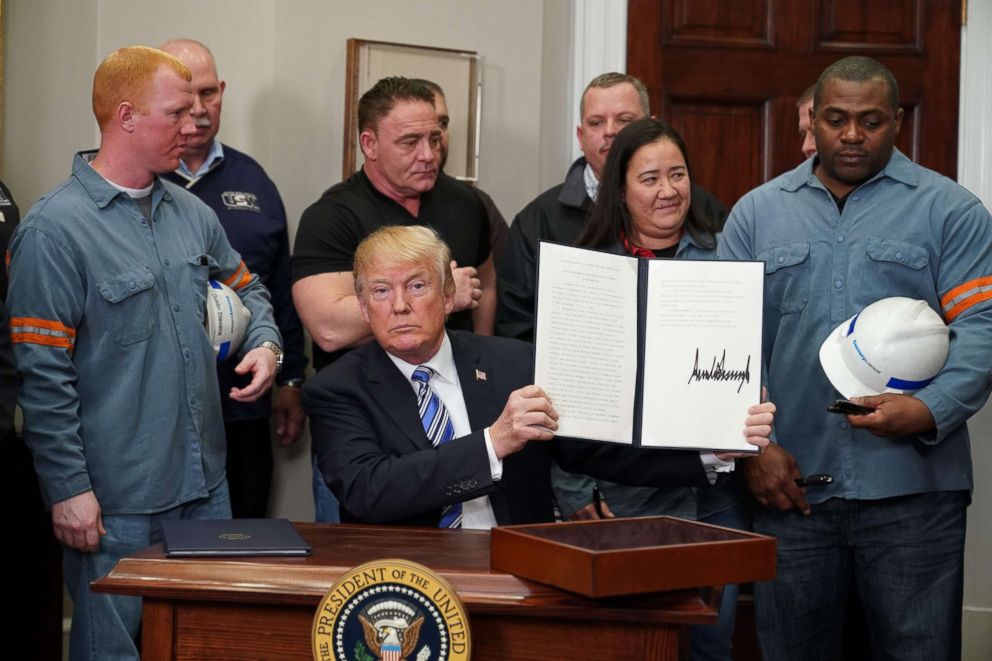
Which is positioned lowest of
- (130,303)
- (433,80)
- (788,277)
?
(130,303)

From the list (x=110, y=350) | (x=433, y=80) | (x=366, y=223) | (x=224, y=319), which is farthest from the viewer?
(x=433, y=80)

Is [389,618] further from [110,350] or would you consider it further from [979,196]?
[979,196]

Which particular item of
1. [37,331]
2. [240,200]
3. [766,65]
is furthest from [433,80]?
[37,331]

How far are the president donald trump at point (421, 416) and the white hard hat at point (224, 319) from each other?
1.78ft

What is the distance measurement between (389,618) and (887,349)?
1.32 meters

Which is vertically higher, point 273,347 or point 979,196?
point 979,196

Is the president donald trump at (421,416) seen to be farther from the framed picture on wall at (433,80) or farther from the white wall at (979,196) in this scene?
the white wall at (979,196)

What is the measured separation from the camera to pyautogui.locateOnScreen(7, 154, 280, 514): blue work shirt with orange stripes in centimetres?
263

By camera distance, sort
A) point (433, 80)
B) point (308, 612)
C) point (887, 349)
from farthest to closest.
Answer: point (433, 80)
point (887, 349)
point (308, 612)

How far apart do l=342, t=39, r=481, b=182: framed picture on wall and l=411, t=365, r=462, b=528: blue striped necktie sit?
170 centimetres

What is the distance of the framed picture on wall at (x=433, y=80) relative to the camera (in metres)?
4.02

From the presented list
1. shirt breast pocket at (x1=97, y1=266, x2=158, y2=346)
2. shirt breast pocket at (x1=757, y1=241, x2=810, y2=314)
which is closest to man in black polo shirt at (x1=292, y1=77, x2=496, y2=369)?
shirt breast pocket at (x1=97, y1=266, x2=158, y2=346)

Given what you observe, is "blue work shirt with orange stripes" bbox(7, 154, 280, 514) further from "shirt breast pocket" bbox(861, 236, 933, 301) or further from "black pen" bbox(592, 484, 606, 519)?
"shirt breast pocket" bbox(861, 236, 933, 301)

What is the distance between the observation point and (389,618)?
1.75 metres
